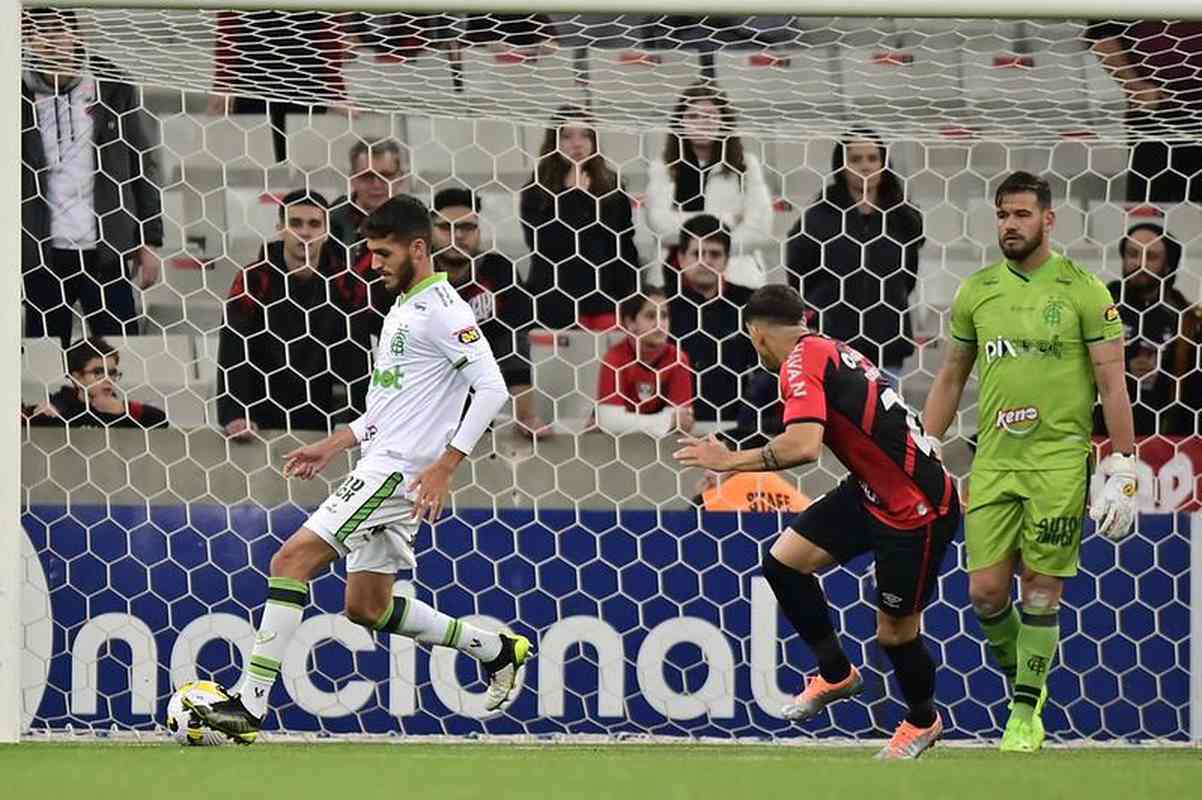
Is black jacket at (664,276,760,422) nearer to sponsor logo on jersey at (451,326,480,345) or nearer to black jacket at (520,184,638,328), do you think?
black jacket at (520,184,638,328)

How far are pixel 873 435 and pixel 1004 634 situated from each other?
821 millimetres

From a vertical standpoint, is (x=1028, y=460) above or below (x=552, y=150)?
below

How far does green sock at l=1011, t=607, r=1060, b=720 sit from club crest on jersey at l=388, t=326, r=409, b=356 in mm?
1923

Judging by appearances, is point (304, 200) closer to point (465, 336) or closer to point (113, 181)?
point (113, 181)

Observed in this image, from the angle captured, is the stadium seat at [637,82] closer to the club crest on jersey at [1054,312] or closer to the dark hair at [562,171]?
the dark hair at [562,171]

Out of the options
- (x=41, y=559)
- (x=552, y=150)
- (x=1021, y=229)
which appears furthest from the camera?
(x=552, y=150)

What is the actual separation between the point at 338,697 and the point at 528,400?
1432 millimetres

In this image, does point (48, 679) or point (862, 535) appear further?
point (48, 679)

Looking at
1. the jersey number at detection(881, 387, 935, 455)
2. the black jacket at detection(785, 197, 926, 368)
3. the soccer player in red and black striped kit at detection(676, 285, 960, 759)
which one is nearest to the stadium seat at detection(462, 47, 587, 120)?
the black jacket at detection(785, 197, 926, 368)

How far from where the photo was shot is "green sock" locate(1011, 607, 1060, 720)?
561 centimetres

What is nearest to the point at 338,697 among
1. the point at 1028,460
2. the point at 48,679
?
the point at 48,679

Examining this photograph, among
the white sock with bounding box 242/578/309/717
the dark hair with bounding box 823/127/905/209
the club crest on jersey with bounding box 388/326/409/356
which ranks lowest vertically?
the white sock with bounding box 242/578/309/717

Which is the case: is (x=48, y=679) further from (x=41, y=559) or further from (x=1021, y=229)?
(x=1021, y=229)

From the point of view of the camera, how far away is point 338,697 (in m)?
6.53
